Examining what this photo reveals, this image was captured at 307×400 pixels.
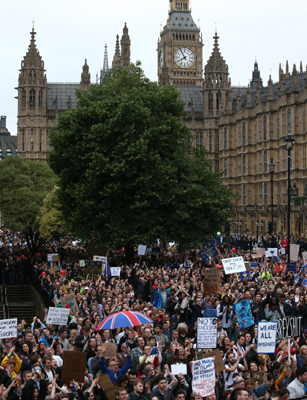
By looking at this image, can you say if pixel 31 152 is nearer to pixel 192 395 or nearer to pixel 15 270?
pixel 15 270

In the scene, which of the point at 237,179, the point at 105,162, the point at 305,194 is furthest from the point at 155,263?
the point at 237,179

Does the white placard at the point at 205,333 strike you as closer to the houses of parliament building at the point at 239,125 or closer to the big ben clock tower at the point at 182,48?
the houses of parliament building at the point at 239,125

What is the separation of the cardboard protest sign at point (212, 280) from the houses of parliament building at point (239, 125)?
4187 centimetres

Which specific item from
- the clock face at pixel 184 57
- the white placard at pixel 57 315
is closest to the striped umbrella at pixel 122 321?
the white placard at pixel 57 315

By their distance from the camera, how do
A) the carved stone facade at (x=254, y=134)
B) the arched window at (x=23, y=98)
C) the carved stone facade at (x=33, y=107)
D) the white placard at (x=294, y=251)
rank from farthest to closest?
the arched window at (x=23, y=98) < the carved stone facade at (x=33, y=107) < the carved stone facade at (x=254, y=134) < the white placard at (x=294, y=251)

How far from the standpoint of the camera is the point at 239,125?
78688 mm

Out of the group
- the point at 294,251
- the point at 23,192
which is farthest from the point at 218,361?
the point at 23,192

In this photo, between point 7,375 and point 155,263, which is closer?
point 7,375

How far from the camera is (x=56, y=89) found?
92.2m

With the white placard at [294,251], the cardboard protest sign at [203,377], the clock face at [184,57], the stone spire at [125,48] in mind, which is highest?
the clock face at [184,57]

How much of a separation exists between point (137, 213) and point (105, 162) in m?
3.18

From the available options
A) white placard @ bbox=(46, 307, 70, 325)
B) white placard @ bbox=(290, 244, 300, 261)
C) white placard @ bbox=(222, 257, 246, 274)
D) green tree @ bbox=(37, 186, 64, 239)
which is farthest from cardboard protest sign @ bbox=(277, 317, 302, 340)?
green tree @ bbox=(37, 186, 64, 239)

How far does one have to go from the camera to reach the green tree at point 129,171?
3297 cm

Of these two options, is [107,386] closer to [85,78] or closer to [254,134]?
[254,134]
